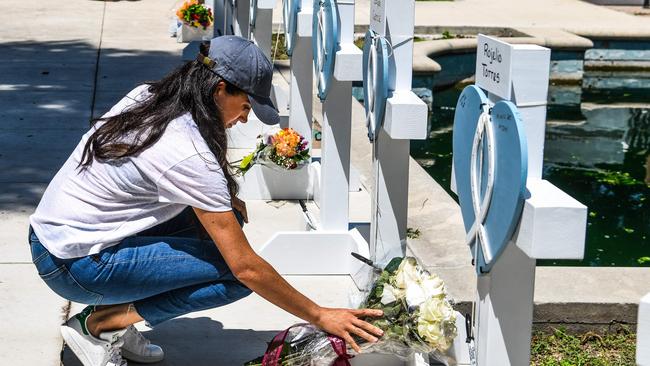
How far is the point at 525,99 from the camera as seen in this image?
9.41 feet

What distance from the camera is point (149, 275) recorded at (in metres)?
3.48

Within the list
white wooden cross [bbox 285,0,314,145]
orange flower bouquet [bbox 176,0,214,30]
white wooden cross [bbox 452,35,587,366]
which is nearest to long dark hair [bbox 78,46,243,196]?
white wooden cross [bbox 452,35,587,366]

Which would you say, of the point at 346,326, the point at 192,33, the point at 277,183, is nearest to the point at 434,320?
the point at 346,326

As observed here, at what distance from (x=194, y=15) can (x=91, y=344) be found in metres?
7.52

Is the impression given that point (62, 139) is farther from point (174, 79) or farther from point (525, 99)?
point (525, 99)

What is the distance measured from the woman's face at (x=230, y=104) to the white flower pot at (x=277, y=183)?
2564 mm

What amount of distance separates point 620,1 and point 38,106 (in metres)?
10.4

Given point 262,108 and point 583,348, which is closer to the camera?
point 262,108

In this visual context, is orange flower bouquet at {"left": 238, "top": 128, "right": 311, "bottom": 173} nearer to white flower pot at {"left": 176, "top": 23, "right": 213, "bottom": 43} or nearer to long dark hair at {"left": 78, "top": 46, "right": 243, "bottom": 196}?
long dark hair at {"left": 78, "top": 46, "right": 243, "bottom": 196}

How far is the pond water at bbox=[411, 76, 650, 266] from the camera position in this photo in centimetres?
673

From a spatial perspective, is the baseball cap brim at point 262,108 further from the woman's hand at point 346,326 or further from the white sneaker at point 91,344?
the white sneaker at point 91,344

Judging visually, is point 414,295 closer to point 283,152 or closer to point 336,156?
point 336,156

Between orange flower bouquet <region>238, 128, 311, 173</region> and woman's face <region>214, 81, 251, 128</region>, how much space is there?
242cm

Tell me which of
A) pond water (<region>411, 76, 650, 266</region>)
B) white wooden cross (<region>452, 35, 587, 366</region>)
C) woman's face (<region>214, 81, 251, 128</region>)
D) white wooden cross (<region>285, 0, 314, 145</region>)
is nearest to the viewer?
white wooden cross (<region>452, 35, 587, 366</region>)
